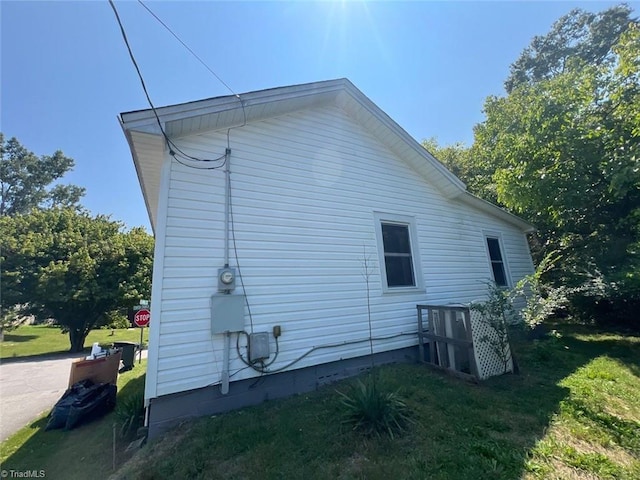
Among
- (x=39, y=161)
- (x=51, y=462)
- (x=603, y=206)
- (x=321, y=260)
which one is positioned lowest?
(x=51, y=462)

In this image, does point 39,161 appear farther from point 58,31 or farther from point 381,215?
point 381,215

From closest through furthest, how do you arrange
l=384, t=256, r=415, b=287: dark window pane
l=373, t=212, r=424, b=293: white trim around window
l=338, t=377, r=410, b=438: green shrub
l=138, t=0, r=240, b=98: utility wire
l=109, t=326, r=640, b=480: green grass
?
l=109, t=326, r=640, b=480: green grass → l=338, t=377, r=410, b=438: green shrub → l=138, t=0, r=240, b=98: utility wire → l=373, t=212, r=424, b=293: white trim around window → l=384, t=256, r=415, b=287: dark window pane

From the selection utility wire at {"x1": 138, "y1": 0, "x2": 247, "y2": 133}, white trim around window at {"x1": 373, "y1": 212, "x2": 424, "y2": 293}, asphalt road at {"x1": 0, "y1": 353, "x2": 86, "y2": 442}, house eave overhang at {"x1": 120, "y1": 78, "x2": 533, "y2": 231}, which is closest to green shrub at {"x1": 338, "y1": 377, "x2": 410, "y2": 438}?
white trim around window at {"x1": 373, "y1": 212, "x2": 424, "y2": 293}

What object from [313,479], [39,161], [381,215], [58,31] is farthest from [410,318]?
[39,161]

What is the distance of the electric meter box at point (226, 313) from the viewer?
399cm

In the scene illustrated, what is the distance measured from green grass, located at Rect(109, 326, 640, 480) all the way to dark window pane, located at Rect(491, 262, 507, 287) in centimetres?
399

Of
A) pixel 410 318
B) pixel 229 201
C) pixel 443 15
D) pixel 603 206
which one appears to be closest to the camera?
pixel 229 201

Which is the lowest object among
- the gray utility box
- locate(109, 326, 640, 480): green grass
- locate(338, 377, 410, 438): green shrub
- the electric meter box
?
locate(109, 326, 640, 480): green grass

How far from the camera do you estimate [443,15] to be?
7586 mm

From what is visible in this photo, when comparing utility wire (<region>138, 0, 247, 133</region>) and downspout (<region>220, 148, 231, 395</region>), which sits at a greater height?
utility wire (<region>138, 0, 247, 133</region>)

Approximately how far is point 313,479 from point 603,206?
1153 centimetres

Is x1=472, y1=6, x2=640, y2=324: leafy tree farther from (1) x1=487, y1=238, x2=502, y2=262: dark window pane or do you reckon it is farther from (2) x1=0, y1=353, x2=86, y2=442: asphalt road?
(2) x1=0, y1=353, x2=86, y2=442: asphalt road

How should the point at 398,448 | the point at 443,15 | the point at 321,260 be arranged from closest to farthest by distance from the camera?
the point at 398,448, the point at 321,260, the point at 443,15

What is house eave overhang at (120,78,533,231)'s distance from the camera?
4020mm
